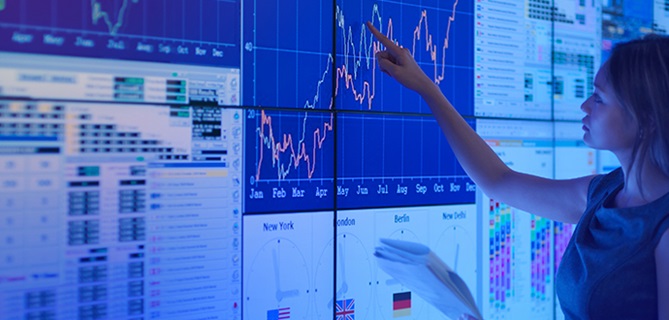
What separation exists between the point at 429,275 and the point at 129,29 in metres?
0.84

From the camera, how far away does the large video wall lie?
4.22 ft

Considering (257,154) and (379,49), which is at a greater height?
(379,49)

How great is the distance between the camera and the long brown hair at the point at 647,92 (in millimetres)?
1173

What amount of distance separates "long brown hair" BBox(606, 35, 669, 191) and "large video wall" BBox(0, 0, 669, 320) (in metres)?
0.66

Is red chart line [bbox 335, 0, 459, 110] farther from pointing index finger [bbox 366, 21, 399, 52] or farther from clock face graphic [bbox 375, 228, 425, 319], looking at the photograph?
clock face graphic [bbox 375, 228, 425, 319]

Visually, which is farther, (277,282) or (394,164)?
(394,164)

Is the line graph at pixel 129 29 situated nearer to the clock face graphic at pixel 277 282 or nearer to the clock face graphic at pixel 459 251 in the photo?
the clock face graphic at pixel 277 282

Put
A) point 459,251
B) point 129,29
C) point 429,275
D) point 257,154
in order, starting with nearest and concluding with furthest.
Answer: point 429,275, point 129,29, point 257,154, point 459,251

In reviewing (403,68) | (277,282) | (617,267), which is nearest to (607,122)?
(617,267)

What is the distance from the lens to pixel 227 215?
1.49 m

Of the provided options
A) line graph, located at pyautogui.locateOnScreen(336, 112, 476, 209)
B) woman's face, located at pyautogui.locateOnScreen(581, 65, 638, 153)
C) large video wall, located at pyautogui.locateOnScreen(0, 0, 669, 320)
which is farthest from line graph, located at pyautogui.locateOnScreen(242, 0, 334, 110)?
woman's face, located at pyautogui.locateOnScreen(581, 65, 638, 153)

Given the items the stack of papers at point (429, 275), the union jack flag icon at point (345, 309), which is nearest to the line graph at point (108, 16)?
the stack of papers at point (429, 275)

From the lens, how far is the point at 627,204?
51.4 inches

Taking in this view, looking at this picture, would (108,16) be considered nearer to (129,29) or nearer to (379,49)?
(129,29)
